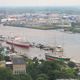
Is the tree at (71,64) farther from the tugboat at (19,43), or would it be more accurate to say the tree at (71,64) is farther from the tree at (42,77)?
the tugboat at (19,43)

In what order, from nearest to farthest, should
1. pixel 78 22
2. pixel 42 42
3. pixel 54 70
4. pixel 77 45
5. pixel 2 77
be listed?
1. pixel 2 77
2. pixel 54 70
3. pixel 77 45
4. pixel 42 42
5. pixel 78 22

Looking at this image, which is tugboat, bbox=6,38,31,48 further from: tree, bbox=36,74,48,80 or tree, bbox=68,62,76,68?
tree, bbox=36,74,48,80

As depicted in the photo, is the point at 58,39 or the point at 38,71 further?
the point at 58,39

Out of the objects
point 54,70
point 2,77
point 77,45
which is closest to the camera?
point 2,77

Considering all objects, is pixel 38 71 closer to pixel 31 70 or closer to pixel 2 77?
pixel 31 70

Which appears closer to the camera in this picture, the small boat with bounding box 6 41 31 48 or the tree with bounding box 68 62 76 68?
the tree with bounding box 68 62 76 68

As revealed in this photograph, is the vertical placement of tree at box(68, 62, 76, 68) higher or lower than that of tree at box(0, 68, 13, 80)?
lower

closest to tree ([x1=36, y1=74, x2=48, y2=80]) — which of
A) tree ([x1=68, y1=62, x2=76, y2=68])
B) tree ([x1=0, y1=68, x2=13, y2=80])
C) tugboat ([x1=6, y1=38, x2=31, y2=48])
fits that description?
tree ([x1=0, y1=68, x2=13, y2=80])

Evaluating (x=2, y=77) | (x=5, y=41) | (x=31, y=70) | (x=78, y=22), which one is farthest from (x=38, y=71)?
(x=78, y=22)

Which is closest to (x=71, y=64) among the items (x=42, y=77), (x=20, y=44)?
(x=42, y=77)

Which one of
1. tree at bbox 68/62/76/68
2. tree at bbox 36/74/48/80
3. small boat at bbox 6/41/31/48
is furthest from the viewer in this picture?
small boat at bbox 6/41/31/48

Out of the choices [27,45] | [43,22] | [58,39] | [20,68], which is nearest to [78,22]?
[43,22]
